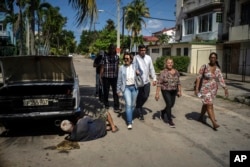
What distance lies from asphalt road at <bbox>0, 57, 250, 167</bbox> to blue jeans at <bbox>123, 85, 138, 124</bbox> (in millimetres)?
331

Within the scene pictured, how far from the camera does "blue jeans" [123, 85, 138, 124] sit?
7.23 meters

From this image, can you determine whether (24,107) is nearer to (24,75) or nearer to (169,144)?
(24,75)

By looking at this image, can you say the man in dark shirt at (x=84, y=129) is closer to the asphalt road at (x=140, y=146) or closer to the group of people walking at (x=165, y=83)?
the asphalt road at (x=140, y=146)

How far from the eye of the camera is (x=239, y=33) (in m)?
25.0

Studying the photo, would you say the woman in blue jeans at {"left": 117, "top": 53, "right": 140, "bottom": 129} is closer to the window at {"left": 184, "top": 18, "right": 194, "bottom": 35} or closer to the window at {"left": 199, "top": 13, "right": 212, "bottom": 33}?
the window at {"left": 199, "top": 13, "right": 212, "bottom": 33}

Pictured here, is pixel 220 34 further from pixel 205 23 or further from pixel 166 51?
pixel 166 51

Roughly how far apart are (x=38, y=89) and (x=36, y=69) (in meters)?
0.88

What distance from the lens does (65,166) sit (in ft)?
15.9

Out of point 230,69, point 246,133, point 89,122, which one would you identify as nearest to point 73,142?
point 89,122

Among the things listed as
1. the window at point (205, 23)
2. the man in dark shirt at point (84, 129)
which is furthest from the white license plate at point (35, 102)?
the window at point (205, 23)

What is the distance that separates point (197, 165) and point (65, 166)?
206 cm

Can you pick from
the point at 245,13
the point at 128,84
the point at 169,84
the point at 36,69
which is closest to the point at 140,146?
the point at 128,84

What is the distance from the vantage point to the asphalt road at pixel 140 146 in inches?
200

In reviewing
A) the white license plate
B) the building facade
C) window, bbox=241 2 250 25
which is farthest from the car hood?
window, bbox=241 2 250 25
